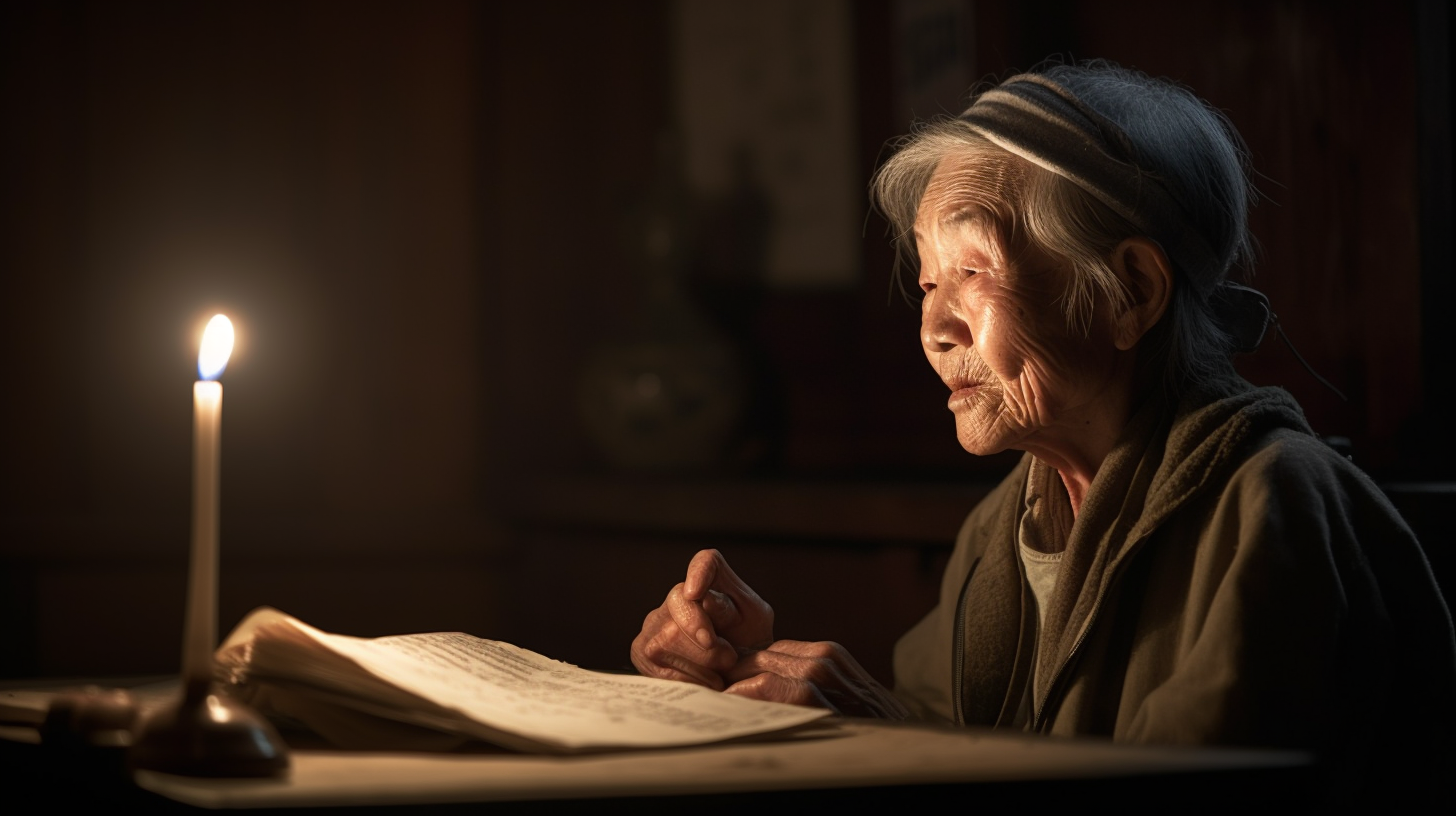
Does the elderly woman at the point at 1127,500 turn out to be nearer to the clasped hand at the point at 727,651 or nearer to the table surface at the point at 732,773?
the clasped hand at the point at 727,651

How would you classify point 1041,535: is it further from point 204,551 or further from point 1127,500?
point 204,551

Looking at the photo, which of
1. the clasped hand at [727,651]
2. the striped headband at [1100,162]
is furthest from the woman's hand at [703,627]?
the striped headband at [1100,162]

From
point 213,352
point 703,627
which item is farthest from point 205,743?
point 703,627

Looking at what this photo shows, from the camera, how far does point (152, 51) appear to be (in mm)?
3139

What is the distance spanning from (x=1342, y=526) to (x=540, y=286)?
2464mm

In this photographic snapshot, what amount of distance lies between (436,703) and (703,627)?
40cm

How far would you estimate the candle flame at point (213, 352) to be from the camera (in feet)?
2.76

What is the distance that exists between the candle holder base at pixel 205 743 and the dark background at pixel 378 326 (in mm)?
1666

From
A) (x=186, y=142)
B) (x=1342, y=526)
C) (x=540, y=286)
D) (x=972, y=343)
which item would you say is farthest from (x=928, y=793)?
(x=186, y=142)

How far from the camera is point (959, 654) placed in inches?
55.1

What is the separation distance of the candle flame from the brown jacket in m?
0.68

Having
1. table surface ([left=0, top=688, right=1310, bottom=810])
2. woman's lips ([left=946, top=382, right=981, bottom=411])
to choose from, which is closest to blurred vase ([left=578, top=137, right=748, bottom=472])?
woman's lips ([left=946, top=382, right=981, bottom=411])

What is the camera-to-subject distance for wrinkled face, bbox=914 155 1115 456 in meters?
1.25

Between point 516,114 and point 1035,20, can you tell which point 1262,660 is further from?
point 516,114
